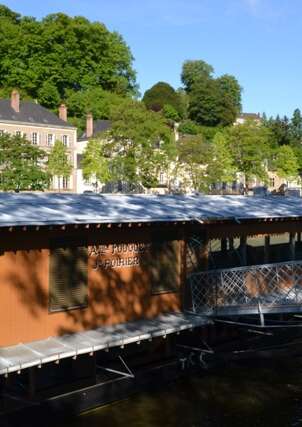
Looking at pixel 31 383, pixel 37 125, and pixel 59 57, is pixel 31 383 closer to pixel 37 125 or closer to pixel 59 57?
pixel 37 125

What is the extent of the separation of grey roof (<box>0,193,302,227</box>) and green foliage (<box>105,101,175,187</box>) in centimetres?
3681

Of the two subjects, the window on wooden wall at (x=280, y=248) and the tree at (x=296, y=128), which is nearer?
the window on wooden wall at (x=280, y=248)

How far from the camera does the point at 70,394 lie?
15.8m

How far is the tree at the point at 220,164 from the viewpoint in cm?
6756

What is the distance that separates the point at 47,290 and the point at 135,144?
4650 centimetres

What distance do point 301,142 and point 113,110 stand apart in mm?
70879

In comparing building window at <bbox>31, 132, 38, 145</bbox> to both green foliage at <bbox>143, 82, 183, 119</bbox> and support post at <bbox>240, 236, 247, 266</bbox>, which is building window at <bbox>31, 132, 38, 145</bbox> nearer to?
green foliage at <bbox>143, 82, 183, 119</bbox>

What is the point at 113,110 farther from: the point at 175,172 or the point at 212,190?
the point at 212,190

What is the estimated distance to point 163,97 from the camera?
126 m

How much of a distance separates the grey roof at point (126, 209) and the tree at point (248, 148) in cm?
5069

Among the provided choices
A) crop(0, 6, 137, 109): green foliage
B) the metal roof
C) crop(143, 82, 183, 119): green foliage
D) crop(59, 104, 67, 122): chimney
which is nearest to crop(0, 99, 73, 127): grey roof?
crop(59, 104, 67, 122): chimney

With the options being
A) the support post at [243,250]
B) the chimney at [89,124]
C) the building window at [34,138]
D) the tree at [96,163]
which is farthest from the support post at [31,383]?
the chimney at [89,124]

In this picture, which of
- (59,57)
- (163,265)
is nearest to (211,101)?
(59,57)

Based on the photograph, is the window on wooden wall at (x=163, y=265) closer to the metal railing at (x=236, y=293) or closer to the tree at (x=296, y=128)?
the metal railing at (x=236, y=293)
